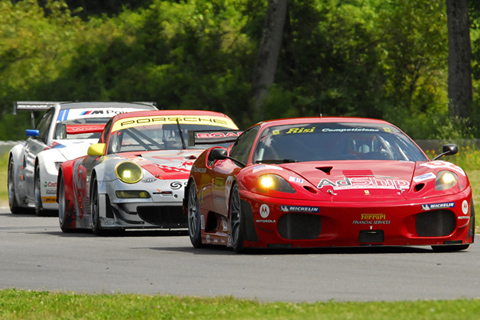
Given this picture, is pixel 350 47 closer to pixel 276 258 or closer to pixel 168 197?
pixel 168 197

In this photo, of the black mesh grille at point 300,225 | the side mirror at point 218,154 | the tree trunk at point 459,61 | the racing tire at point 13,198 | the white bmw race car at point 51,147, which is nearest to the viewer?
the black mesh grille at point 300,225

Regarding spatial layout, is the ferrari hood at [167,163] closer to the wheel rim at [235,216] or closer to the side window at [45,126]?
the wheel rim at [235,216]

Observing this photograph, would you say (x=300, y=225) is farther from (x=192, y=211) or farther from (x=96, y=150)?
(x=96, y=150)

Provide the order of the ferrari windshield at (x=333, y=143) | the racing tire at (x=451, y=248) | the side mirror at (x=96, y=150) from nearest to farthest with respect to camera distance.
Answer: the racing tire at (x=451, y=248) → the ferrari windshield at (x=333, y=143) → the side mirror at (x=96, y=150)

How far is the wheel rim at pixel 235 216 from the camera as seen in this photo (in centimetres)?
1045

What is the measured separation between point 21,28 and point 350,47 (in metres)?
11.5

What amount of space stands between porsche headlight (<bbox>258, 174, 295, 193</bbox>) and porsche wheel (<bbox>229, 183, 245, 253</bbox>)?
0.28 m

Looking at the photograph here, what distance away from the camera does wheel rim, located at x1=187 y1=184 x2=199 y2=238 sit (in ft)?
39.0

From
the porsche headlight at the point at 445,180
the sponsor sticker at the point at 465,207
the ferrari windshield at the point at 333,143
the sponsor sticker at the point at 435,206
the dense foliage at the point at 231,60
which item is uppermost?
the ferrari windshield at the point at 333,143

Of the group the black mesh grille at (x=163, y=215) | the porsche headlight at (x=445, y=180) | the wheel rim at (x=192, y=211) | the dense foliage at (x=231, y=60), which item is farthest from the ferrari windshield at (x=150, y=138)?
the dense foliage at (x=231, y=60)

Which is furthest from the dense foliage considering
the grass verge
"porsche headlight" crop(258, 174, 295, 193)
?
the grass verge

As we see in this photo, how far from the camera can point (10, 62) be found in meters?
40.4

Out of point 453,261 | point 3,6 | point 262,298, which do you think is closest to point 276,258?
point 453,261

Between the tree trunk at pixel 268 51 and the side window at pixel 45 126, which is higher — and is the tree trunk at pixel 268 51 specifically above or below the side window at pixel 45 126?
below
